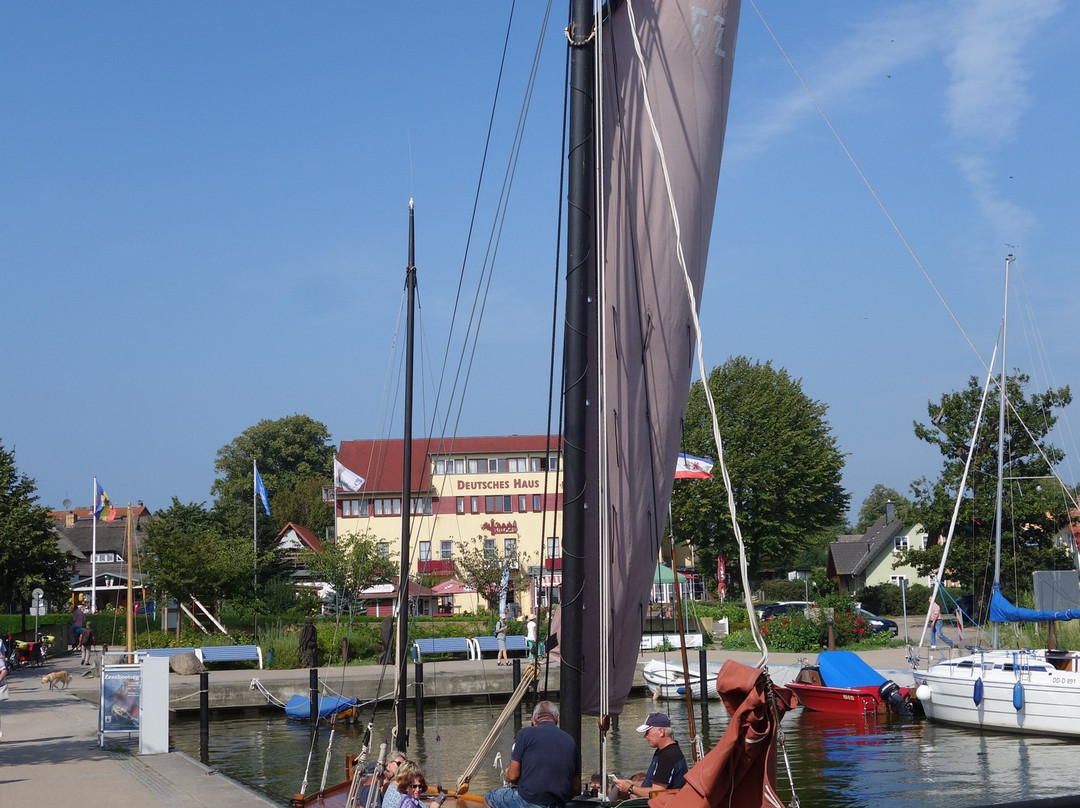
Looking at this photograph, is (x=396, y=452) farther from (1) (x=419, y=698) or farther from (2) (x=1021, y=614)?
(2) (x=1021, y=614)

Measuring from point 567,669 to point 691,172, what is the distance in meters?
3.98

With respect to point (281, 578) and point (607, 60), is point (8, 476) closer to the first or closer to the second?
point (281, 578)

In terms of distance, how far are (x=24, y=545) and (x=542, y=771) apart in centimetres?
3414

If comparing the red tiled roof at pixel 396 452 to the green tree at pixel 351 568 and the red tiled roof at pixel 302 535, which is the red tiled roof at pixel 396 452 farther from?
the green tree at pixel 351 568

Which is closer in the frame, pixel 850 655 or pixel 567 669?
pixel 567 669

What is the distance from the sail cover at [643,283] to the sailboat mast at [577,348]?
0.10 m

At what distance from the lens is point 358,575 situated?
46.6 m

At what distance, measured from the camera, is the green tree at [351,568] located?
46.8 m

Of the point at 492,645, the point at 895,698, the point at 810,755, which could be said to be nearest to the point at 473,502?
the point at 492,645

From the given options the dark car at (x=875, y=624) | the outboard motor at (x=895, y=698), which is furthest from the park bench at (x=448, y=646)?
the outboard motor at (x=895, y=698)

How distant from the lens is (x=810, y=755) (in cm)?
1814

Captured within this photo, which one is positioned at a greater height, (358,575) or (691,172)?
(691,172)

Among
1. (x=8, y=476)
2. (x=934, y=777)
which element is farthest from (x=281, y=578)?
(x=934, y=777)

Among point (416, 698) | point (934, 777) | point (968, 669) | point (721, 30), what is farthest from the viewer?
point (416, 698)
